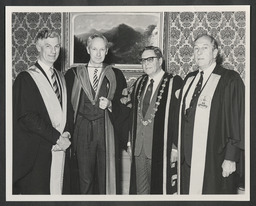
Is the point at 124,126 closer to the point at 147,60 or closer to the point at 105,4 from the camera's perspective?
the point at 147,60

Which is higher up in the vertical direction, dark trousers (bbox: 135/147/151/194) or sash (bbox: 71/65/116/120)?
sash (bbox: 71/65/116/120)

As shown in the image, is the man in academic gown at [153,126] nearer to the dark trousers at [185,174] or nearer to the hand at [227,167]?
the dark trousers at [185,174]

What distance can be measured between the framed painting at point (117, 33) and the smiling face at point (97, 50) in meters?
0.02

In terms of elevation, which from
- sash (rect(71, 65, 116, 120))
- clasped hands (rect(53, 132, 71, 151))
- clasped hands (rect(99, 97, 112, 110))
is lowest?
clasped hands (rect(53, 132, 71, 151))

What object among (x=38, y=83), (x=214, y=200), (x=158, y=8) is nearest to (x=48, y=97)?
(x=38, y=83)

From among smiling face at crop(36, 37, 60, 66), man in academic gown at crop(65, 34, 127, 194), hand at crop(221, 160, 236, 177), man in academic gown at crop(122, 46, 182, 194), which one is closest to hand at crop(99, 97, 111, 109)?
man in academic gown at crop(65, 34, 127, 194)

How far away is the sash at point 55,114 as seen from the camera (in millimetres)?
2967

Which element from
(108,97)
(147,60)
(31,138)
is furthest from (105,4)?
(31,138)

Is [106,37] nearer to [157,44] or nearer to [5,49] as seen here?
[157,44]

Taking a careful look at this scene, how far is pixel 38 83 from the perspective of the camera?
2979mm

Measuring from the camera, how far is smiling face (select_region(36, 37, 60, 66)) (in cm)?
298

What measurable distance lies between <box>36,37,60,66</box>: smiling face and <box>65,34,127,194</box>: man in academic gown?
0.41 feet

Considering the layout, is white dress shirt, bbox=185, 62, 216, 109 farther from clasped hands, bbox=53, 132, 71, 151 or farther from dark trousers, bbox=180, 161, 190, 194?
clasped hands, bbox=53, 132, 71, 151

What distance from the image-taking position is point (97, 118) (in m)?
2.97
